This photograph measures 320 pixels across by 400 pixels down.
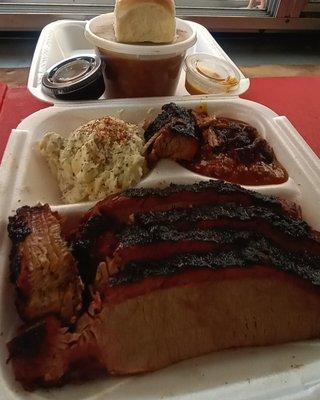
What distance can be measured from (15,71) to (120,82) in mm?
1428

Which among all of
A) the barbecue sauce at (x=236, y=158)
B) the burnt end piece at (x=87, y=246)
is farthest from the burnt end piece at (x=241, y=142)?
the burnt end piece at (x=87, y=246)

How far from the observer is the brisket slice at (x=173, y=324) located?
3.50ft

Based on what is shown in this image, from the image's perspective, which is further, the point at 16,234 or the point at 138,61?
the point at 138,61

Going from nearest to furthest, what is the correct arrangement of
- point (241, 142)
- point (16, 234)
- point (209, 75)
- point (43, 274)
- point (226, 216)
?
point (43, 274)
point (16, 234)
point (226, 216)
point (241, 142)
point (209, 75)

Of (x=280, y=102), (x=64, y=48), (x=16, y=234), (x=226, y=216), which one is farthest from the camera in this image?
(x=64, y=48)

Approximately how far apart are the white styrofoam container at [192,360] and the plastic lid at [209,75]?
21 centimetres

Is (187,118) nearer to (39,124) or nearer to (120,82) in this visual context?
(120,82)

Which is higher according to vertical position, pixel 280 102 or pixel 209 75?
pixel 209 75

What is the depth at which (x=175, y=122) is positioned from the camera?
1.85m

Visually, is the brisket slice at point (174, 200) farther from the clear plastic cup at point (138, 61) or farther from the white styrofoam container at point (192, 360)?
the clear plastic cup at point (138, 61)

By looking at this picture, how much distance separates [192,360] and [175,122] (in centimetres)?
111

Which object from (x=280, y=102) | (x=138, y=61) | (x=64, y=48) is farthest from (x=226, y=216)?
(x=64, y=48)

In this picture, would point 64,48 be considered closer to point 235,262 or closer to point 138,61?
point 138,61

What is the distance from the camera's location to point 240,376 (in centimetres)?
114
